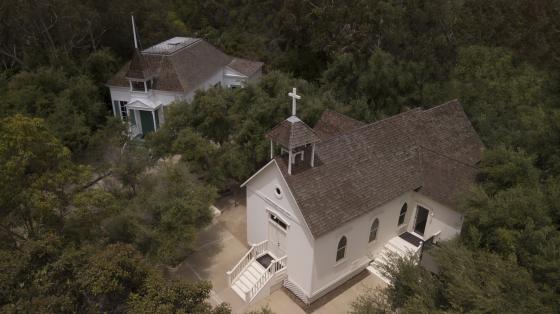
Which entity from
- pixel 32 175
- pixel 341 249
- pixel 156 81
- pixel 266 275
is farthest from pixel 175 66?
pixel 341 249

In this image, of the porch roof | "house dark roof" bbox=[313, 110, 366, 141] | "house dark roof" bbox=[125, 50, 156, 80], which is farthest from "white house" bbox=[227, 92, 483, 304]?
"house dark roof" bbox=[125, 50, 156, 80]

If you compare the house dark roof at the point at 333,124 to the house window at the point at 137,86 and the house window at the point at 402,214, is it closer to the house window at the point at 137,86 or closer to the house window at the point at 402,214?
the house window at the point at 402,214

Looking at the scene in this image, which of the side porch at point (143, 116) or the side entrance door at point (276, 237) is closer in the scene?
the side entrance door at point (276, 237)

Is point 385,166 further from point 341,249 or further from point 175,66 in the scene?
point 175,66

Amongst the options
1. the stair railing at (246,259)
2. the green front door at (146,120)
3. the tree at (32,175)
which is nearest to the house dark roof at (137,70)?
the green front door at (146,120)

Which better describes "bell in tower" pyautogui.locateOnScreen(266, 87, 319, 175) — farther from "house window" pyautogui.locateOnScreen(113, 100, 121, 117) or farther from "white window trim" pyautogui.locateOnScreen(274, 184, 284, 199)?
"house window" pyautogui.locateOnScreen(113, 100, 121, 117)

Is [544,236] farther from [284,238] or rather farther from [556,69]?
[556,69]
